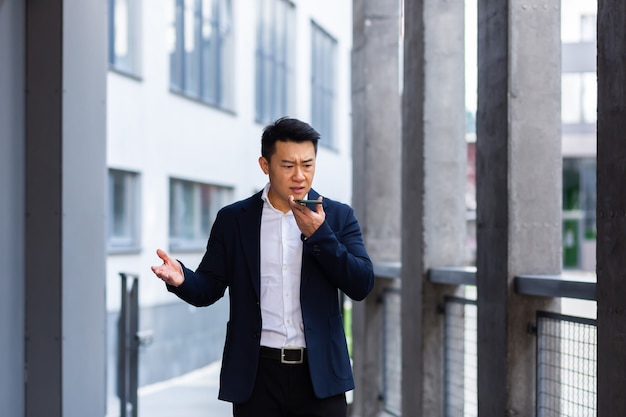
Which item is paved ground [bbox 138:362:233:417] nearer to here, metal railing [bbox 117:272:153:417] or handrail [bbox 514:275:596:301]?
metal railing [bbox 117:272:153:417]

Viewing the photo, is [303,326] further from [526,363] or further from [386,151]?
[386,151]

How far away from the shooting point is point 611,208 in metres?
3.42

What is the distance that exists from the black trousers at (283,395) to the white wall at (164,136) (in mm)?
10040

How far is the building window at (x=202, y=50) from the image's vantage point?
52.4ft

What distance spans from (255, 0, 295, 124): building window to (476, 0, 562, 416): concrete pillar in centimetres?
1541

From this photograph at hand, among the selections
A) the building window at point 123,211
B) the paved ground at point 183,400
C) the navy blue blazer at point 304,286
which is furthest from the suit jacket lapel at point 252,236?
the building window at point 123,211

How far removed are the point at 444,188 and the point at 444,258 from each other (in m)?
0.40

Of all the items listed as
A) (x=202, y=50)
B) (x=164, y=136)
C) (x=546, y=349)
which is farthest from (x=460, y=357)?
(x=202, y=50)

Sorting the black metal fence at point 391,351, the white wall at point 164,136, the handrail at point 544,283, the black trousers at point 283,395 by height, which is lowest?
the black metal fence at point 391,351

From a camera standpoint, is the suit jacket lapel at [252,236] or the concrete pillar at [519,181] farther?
the concrete pillar at [519,181]

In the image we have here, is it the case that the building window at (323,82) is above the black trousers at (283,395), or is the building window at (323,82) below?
above

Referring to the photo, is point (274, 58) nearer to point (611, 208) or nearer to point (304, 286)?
point (611, 208)

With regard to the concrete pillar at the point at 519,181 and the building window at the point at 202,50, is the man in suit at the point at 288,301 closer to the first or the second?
the concrete pillar at the point at 519,181

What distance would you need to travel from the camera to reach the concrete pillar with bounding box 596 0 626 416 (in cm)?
335
